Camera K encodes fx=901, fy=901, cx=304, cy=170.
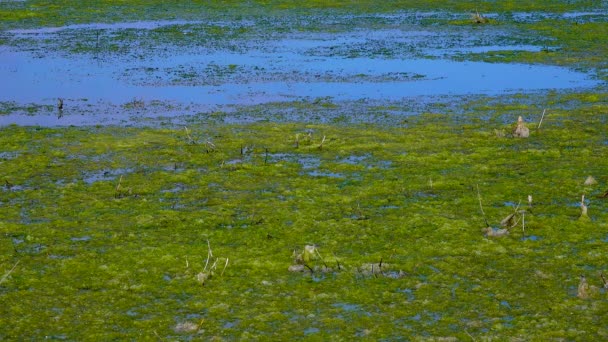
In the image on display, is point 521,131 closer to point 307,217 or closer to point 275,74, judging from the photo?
point 307,217

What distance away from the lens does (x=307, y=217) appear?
7.29 metres

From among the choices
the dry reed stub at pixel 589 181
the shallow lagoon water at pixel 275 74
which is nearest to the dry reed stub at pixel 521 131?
the dry reed stub at pixel 589 181

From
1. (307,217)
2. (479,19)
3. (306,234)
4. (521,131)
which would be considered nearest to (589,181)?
(521,131)

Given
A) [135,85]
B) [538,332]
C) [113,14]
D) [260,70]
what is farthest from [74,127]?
[113,14]

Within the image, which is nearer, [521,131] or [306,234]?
[306,234]

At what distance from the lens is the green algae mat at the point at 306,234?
214 inches

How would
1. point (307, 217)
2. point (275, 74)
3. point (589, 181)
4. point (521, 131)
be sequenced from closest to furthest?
point (307, 217) → point (589, 181) → point (521, 131) → point (275, 74)

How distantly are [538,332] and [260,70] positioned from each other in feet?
33.4

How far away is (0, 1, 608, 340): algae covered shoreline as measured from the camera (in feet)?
17.9

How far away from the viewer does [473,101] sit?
12.0 metres

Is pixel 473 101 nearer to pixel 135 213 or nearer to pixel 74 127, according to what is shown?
pixel 74 127

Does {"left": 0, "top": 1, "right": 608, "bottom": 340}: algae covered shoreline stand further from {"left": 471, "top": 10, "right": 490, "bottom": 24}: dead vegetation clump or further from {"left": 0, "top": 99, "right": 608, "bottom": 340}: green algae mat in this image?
{"left": 471, "top": 10, "right": 490, "bottom": 24}: dead vegetation clump

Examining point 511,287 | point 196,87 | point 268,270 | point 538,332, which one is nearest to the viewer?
point 538,332

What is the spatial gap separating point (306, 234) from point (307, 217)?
40 centimetres
